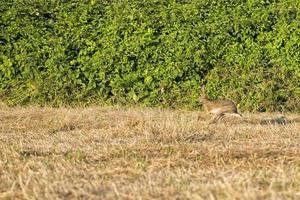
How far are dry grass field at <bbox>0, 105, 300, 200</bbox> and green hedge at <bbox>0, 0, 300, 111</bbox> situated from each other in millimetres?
2376

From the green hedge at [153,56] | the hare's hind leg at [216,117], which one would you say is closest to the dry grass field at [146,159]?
the hare's hind leg at [216,117]

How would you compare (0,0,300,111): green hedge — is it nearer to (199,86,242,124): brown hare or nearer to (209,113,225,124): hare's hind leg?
(199,86,242,124): brown hare

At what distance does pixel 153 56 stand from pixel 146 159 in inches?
232

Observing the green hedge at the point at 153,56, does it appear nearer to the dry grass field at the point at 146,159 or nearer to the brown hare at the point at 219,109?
the brown hare at the point at 219,109

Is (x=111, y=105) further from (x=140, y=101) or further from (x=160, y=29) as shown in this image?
(x=160, y=29)

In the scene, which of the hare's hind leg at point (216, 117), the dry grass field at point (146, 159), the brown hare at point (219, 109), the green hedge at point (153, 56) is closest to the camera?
the dry grass field at point (146, 159)

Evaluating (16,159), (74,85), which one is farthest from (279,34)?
(16,159)

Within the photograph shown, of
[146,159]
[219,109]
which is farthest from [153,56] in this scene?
[146,159]

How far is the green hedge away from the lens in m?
11.4

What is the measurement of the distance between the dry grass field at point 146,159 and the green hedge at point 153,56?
2376 millimetres

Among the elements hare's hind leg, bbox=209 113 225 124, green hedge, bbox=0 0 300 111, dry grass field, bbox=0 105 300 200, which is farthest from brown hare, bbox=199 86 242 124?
green hedge, bbox=0 0 300 111

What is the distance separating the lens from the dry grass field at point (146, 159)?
452cm

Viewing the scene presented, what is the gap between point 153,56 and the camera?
11492 millimetres

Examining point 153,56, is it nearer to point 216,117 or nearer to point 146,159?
point 216,117
